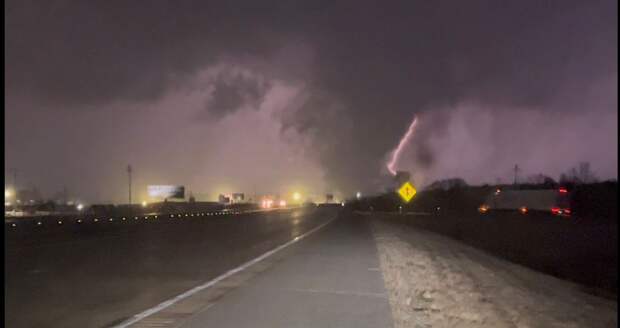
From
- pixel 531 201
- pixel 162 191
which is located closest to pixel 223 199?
pixel 162 191

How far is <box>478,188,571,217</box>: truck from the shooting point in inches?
2852

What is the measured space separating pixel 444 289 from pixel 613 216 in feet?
195

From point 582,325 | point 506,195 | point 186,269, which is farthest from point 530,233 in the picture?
point 506,195

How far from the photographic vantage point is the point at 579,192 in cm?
7650

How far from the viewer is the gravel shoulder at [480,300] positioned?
1079cm

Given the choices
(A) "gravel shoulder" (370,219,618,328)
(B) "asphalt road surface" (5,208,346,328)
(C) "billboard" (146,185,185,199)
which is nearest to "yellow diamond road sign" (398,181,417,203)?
(B) "asphalt road surface" (5,208,346,328)

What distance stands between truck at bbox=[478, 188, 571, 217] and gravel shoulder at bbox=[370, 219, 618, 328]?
183 feet

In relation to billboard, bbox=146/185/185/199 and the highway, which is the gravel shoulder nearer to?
the highway

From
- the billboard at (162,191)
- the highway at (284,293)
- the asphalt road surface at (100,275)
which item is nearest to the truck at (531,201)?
the asphalt road surface at (100,275)

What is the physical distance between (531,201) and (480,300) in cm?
7071

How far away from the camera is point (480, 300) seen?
12.7 metres

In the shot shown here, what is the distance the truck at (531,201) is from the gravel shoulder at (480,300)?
5593 cm

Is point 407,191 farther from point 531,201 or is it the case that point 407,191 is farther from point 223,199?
point 223,199

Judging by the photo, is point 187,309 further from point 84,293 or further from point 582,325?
point 582,325
